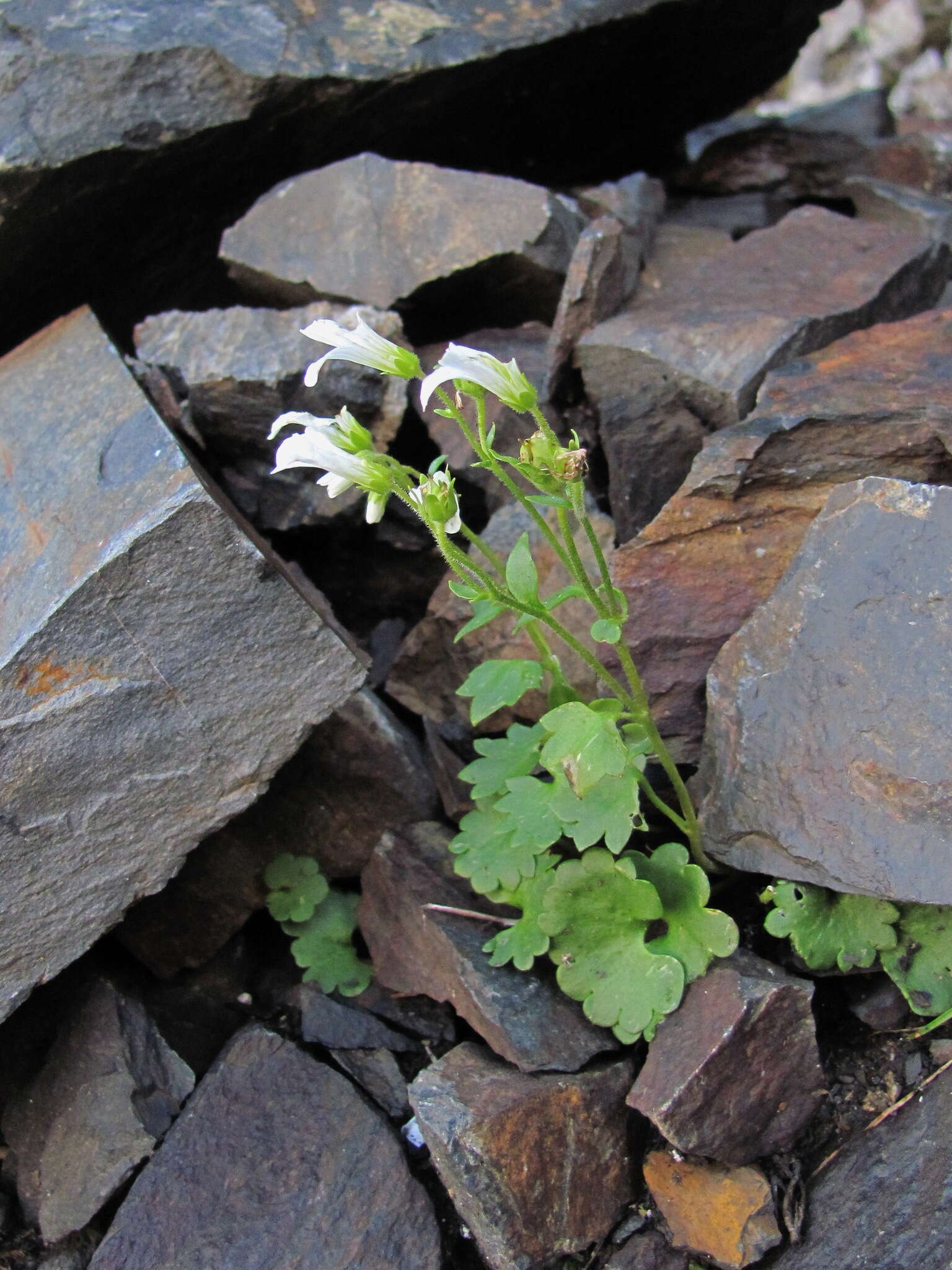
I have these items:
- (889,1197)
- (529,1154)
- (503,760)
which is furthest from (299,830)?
(889,1197)

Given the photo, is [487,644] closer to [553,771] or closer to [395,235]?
[553,771]

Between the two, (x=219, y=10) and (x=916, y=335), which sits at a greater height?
(x=219, y=10)

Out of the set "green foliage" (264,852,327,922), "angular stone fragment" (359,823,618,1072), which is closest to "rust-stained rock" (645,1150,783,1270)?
"angular stone fragment" (359,823,618,1072)

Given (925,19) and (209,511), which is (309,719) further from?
(925,19)

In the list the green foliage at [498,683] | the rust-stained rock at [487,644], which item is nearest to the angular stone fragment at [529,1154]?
the green foliage at [498,683]

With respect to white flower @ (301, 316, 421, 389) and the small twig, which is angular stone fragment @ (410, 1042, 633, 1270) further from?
white flower @ (301, 316, 421, 389)

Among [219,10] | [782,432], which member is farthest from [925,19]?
[782,432]
